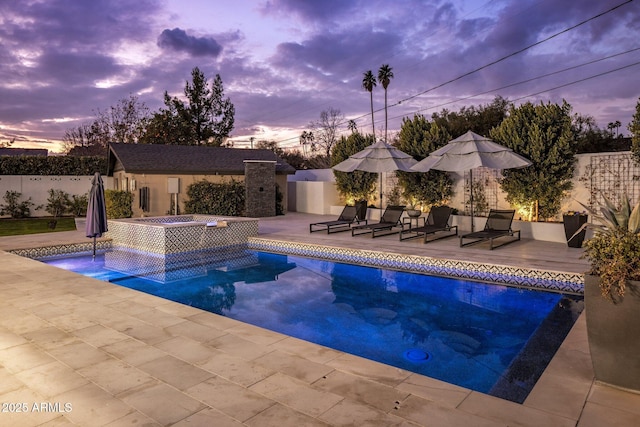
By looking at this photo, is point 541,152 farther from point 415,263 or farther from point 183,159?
point 183,159

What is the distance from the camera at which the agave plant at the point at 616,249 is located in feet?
10.5

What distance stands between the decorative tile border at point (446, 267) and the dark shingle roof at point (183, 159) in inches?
355

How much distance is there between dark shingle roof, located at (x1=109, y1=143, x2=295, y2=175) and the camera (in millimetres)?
18531

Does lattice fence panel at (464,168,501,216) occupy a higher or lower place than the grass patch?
higher

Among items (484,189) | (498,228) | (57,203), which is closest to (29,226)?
(57,203)

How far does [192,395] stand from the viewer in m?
3.26

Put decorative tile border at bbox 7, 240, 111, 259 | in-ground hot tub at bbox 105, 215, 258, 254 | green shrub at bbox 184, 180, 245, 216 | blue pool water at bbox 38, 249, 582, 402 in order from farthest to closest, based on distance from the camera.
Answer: green shrub at bbox 184, 180, 245, 216
in-ground hot tub at bbox 105, 215, 258, 254
decorative tile border at bbox 7, 240, 111, 259
blue pool water at bbox 38, 249, 582, 402

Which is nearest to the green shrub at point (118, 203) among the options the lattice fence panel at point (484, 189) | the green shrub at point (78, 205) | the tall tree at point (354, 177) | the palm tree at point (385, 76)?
the green shrub at point (78, 205)

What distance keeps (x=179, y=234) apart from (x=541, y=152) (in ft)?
34.8

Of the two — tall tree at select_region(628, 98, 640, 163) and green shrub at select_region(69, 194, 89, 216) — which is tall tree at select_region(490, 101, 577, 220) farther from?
green shrub at select_region(69, 194, 89, 216)

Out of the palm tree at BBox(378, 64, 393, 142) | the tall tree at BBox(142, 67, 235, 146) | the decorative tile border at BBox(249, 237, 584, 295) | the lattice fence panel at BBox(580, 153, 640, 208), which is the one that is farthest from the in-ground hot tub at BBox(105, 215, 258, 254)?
the palm tree at BBox(378, 64, 393, 142)

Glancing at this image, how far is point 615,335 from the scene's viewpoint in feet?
10.7

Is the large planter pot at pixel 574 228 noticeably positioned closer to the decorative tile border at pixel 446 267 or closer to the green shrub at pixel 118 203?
the decorative tile border at pixel 446 267

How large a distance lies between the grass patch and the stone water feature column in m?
7.38
